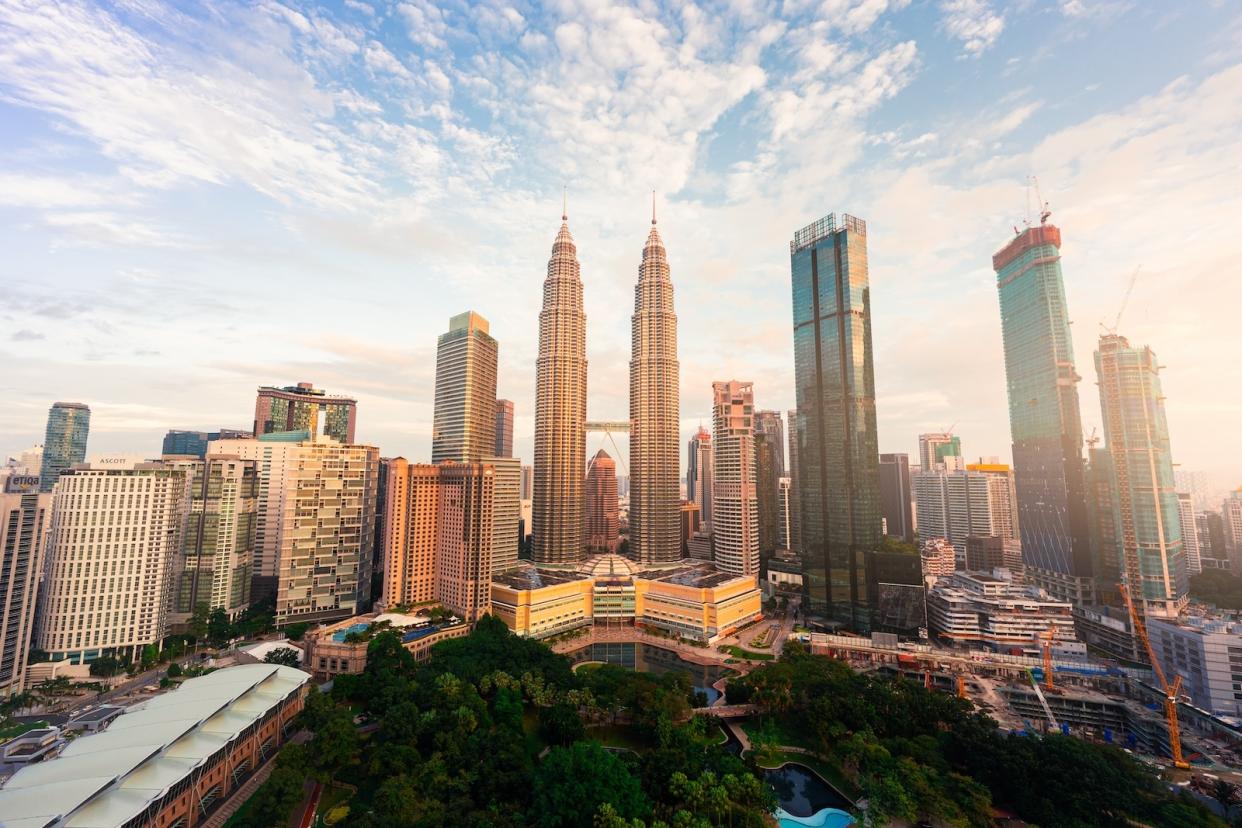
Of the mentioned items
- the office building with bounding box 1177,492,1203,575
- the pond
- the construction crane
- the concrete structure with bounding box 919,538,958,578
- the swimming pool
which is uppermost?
the office building with bounding box 1177,492,1203,575

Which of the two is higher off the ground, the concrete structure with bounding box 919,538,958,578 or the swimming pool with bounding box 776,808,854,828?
the concrete structure with bounding box 919,538,958,578

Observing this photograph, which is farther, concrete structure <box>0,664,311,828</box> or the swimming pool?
the swimming pool

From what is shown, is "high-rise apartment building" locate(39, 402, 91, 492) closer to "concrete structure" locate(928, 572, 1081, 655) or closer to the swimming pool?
the swimming pool

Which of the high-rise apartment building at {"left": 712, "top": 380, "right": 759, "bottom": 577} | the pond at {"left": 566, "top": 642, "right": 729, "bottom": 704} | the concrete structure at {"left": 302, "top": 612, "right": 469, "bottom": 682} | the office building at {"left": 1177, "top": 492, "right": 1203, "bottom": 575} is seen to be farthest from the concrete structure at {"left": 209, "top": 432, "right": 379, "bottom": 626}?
the office building at {"left": 1177, "top": 492, "right": 1203, "bottom": 575}

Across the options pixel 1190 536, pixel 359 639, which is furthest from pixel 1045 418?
pixel 359 639

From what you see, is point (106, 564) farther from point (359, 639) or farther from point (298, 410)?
point (298, 410)

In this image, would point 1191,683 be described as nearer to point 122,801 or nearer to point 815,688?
point 815,688

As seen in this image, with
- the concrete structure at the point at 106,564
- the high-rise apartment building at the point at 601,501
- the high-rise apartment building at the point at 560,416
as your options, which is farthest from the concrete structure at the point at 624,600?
the high-rise apartment building at the point at 601,501

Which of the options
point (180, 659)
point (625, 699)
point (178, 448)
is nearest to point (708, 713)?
point (625, 699)
